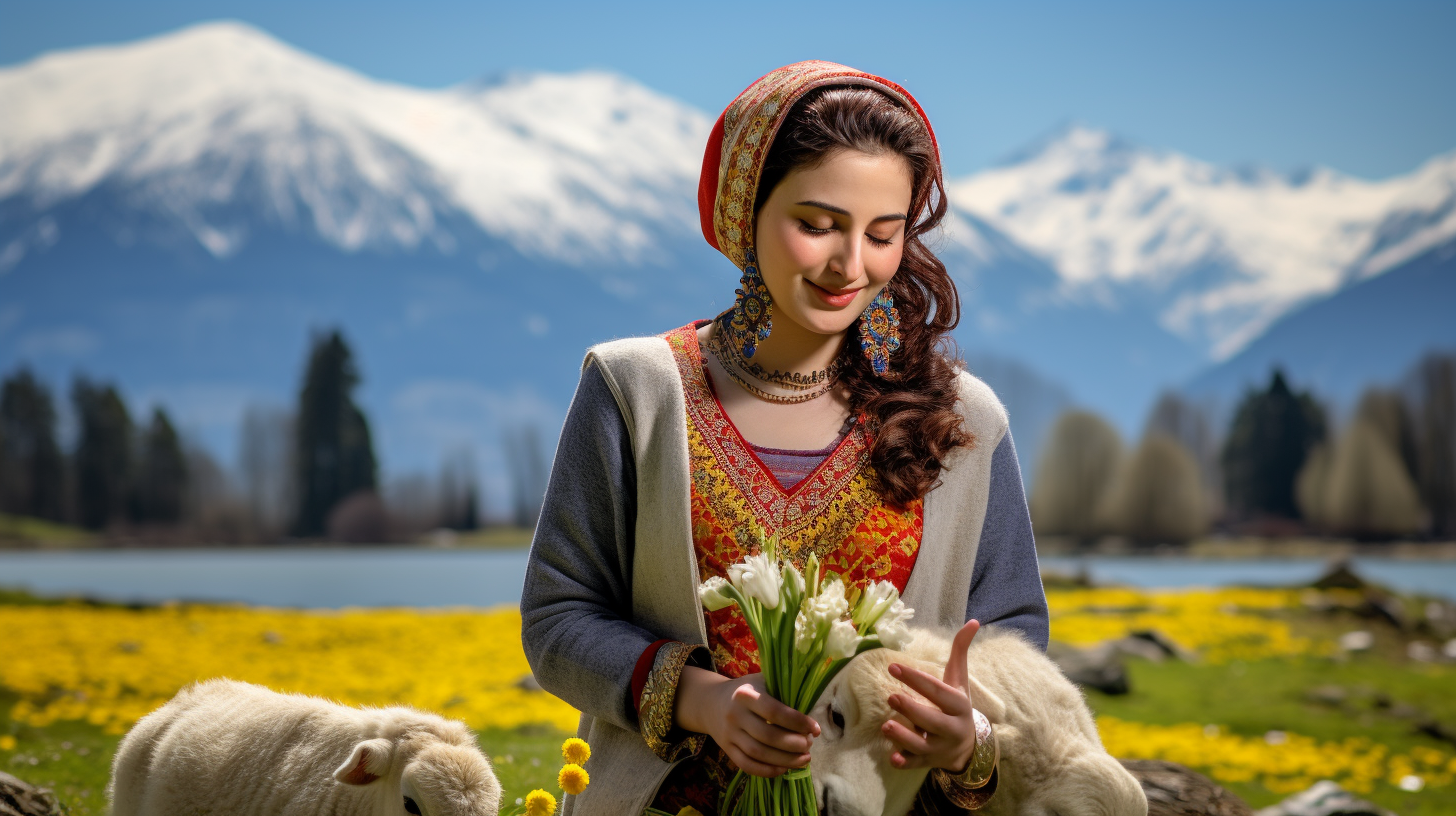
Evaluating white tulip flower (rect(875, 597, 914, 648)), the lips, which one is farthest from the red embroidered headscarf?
white tulip flower (rect(875, 597, 914, 648))

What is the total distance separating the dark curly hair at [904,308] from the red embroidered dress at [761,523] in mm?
76

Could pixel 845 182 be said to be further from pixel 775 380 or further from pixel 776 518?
pixel 776 518

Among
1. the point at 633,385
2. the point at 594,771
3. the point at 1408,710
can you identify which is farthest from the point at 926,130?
the point at 1408,710

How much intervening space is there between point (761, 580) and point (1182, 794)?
3004 millimetres

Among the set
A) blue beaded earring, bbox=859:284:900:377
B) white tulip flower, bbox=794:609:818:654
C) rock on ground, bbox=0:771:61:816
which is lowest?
rock on ground, bbox=0:771:61:816

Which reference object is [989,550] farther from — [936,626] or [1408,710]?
[1408,710]

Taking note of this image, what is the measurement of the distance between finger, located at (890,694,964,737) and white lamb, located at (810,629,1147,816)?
6cm

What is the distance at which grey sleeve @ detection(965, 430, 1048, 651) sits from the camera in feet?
8.75

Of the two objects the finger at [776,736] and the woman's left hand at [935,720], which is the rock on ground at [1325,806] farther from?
the finger at [776,736]

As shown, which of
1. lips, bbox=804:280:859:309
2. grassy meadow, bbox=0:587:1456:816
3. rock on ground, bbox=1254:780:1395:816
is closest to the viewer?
lips, bbox=804:280:859:309

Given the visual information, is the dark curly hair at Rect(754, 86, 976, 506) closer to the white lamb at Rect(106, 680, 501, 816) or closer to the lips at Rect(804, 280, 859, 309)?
the lips at Rect(804, 280, 859, 309)

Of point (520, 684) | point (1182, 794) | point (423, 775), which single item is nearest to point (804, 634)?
point (423, 775)

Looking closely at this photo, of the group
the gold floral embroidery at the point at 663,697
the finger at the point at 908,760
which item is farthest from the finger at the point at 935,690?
the gold floral embroidery at the point at 663,697

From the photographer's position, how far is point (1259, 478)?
22.0 meters
